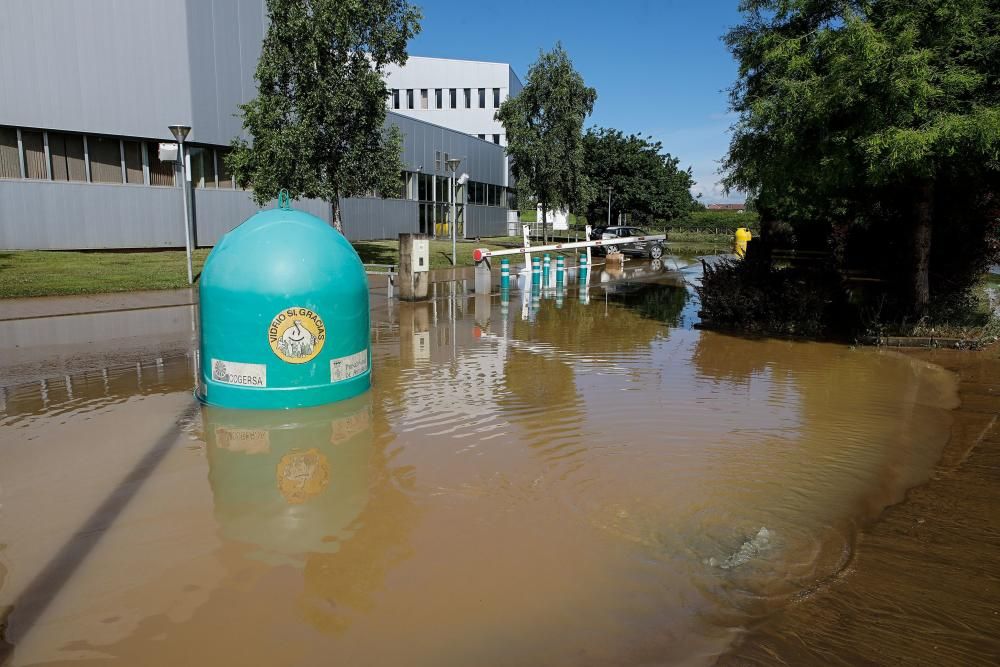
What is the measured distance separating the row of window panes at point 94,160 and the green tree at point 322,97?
5.58 metres

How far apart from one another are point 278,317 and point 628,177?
49.6 metres

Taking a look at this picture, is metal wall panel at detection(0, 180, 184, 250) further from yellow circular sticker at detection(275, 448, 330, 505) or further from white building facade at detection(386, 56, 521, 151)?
white building facade at detection(386, 56, 521, 151)

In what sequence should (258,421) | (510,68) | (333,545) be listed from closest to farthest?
(333,545)
(258,421)
(510,68)

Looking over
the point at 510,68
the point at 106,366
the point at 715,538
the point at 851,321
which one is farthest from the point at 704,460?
the point at 510,68

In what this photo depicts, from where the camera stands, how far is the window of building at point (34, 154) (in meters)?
24.1

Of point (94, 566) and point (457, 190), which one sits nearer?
point (94, 566)

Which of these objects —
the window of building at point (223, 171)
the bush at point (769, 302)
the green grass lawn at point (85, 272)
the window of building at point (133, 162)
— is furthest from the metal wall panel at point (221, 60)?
the bush at point (769, 302)

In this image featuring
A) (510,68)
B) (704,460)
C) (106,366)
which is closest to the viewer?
(704,460)

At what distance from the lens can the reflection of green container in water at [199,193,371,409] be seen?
7652 mm

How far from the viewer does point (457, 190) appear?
46.4 meters

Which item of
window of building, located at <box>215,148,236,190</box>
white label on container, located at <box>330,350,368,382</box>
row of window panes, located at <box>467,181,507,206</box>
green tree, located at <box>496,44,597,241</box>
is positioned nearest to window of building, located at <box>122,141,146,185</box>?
window of building, located at <box>215,148,236,190</box>

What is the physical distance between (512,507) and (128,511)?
9.72ft

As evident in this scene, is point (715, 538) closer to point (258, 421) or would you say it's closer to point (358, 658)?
point (358, 658)

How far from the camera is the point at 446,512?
212 inches
